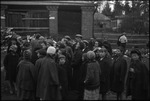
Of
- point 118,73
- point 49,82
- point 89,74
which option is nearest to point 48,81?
point 49,82

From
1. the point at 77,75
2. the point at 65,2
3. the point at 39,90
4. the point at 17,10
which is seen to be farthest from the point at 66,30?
the point at 39,90

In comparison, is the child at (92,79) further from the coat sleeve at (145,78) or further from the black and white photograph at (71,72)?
the coat sleeve at (145,78)

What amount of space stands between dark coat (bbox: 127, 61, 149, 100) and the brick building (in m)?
14.0

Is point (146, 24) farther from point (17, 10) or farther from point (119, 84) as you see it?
point (119, 84)

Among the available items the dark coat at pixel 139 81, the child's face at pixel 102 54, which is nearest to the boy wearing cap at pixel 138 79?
the dark coat at pixel 139 81

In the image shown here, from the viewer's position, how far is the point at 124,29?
31.1 metres

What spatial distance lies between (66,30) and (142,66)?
15.6 meters

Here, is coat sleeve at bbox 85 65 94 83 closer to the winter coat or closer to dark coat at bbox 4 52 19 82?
the winter coat

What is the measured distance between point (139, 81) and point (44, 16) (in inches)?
621

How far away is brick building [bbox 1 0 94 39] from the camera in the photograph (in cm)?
2044

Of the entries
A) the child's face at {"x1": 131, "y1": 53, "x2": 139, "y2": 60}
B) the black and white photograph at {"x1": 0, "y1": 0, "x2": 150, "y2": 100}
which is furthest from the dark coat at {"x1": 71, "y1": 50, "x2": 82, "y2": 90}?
the child's face at {"x1": 131, "y1": 53, "x2": 139, "y2": 60}

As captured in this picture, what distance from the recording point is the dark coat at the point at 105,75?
768cm

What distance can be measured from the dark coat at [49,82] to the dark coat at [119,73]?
1983 mm

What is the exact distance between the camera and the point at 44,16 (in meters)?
21.3
